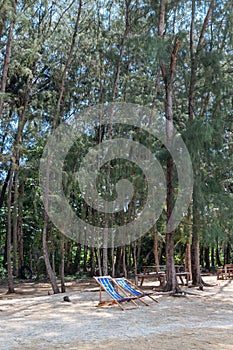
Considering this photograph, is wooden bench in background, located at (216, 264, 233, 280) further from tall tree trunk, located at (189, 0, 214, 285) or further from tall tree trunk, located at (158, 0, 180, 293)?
tall tree trunk, located at (158, 0, 180, 293)

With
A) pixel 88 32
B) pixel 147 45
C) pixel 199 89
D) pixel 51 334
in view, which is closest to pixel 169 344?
pixel 51 334

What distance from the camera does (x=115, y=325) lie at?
6.14 m

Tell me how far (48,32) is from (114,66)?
8.45ft

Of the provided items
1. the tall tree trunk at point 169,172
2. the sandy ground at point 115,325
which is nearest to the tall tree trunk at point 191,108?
the tall tree trunk at point 169,172

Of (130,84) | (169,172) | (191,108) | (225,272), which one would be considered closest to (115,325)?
(169,172)

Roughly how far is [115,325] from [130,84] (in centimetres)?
1025

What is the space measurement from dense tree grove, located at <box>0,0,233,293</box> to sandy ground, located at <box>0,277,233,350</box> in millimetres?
2654

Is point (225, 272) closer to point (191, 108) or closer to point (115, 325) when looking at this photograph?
point (191, 108)

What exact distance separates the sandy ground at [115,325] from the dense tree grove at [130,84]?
265 centimetres

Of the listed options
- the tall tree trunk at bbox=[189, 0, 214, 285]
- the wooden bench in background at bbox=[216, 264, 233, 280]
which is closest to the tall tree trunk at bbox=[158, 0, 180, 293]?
the tall tree trunk at bbox=[189, 0, 214, 285]

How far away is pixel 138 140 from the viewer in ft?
47.8

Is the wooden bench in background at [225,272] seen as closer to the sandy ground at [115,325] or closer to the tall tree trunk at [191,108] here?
the tall tree trunk at [191,108]

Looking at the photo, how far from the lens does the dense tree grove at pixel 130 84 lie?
1066 centimetres

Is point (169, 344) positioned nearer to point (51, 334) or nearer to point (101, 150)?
point (51, 334)
